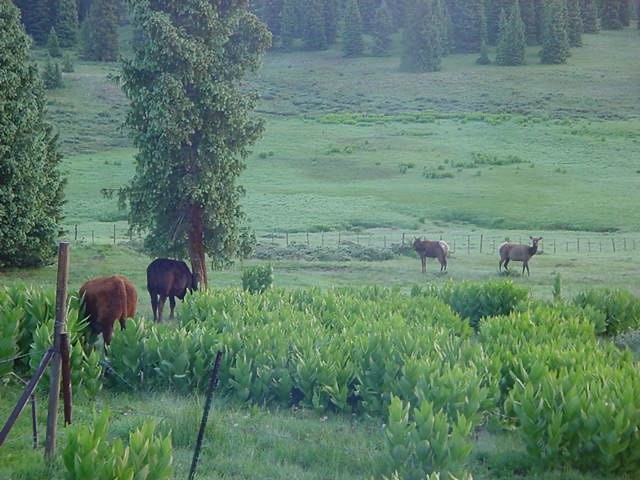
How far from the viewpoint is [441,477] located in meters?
8.76

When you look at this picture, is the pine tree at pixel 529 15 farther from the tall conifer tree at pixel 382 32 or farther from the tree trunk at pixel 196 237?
the tree trunk at pixel 196 237

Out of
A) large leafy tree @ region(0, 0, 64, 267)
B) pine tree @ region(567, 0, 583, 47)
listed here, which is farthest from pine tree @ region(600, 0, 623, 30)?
large leafy tree @ region(0, 0, 64, 267)

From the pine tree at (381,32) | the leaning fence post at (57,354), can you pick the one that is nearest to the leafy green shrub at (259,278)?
the leaning fence post at (57,354)

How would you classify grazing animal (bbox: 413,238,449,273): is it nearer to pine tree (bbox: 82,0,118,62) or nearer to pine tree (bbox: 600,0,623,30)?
pine tree (bbox: 82,0,118,62)

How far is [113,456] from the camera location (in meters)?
7.36

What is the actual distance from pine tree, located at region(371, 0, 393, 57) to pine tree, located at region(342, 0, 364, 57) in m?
2.23

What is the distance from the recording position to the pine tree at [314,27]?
119875mm

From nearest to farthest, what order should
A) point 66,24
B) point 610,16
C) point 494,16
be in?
1. point 494,16
2. point 66,24
3. point 610,16

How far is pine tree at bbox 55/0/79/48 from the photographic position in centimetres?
11144

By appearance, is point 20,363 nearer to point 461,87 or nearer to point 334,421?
point 334,421

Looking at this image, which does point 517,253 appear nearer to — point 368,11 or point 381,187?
point 381,187

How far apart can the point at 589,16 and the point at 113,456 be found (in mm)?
121728

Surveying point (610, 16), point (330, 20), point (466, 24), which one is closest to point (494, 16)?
point (466, 24)

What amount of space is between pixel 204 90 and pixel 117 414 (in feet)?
48.2
